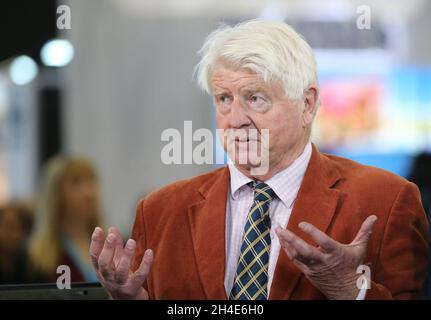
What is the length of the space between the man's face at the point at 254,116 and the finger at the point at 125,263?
0.31 meters

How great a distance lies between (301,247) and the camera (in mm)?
1451

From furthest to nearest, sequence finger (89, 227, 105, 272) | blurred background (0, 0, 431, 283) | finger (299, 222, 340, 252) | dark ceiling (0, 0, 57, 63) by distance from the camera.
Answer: dark ceiling (0, 0, 57, 63) → blurred background (0, 0, 431, 283) → finger (89, 227, 105, 272) → finger (299, 222, 340, 252)

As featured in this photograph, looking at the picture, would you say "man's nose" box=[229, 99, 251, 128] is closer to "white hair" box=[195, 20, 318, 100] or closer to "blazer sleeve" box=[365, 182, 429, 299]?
"white hair" box=[195, 20, 318, 100]

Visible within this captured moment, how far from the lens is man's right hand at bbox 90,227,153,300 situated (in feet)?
4.96

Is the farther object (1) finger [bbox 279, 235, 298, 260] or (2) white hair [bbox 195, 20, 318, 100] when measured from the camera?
(2) white hair [bbox 195, 20, 318, 100]

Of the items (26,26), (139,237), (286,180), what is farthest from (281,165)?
(26,26)

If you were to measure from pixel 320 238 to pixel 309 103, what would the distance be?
0.33 m

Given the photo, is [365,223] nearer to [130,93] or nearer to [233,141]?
[233,141]

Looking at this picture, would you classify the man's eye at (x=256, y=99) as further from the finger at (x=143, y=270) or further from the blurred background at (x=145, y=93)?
the finger at (x=143, y=270)

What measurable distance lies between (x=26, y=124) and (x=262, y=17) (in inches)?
35.0

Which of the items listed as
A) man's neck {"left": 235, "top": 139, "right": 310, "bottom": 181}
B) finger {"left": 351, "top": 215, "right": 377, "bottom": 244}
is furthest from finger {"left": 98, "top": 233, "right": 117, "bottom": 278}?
finger {"left": 351, "top": 215, "right": 377, "bottom": 244}

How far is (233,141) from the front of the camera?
1653mm

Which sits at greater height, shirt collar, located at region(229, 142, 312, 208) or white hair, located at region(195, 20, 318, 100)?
white hair, located at region(195, 20, 318, 100)

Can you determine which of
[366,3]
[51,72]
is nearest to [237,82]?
[366,3]
